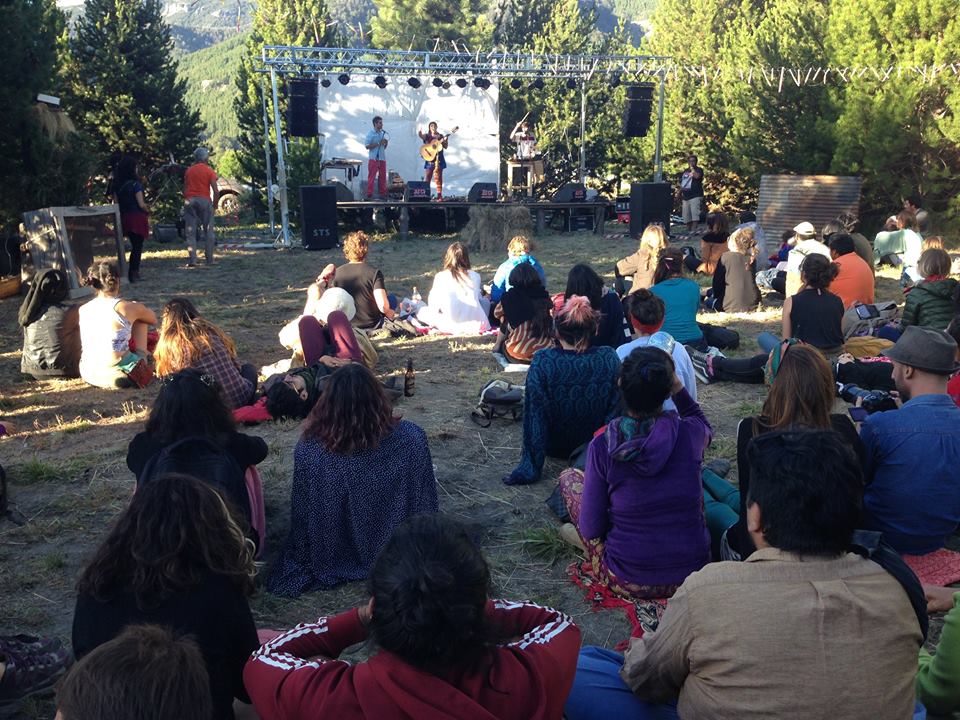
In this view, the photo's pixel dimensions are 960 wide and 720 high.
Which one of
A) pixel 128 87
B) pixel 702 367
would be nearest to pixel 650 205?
pixel 702 367

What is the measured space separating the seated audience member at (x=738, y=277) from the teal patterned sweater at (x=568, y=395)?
4.74 m

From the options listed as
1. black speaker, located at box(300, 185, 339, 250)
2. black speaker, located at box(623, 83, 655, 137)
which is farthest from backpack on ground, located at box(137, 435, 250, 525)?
black speaker, located at box(623, 83, 655, 137)

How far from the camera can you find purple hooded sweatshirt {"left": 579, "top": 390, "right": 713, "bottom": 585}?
3.26 m

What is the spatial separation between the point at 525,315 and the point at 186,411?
3.64 meters

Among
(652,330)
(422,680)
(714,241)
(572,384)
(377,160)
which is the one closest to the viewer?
(422,680)

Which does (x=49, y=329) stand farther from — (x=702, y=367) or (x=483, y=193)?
(x=483, y=193)

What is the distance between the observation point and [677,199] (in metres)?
19.4

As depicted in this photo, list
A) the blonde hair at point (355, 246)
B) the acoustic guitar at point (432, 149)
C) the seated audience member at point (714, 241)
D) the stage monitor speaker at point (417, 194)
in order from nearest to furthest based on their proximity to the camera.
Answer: the blonde hair at point (355, 246)
the seated audience member at point (714, 241)
the stage monitor speaker at point (417, 194)
the acoustic guitar at point (432, 149)

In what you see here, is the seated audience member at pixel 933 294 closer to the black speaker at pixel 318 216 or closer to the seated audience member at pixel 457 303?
the seated audience member at pixel 457 303

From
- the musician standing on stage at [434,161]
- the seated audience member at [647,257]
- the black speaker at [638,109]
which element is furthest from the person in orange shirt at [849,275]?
the musician standing on stage at [434,161]

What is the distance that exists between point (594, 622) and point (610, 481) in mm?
618

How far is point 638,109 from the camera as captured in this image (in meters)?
17.0

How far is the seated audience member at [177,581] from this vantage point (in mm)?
2232

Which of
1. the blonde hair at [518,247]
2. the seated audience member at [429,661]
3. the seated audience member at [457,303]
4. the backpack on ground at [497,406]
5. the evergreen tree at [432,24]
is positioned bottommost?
the backpack on ground at [497,406]
